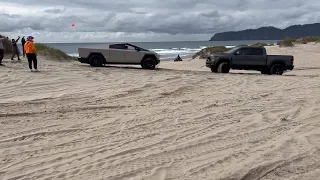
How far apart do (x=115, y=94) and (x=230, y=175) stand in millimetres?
6033

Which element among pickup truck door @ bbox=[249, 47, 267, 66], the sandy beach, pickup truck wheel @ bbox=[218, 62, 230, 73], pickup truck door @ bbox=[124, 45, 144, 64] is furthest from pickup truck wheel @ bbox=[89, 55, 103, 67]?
the sandy beach

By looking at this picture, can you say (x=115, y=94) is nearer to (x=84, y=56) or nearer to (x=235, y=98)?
(x=235, y=98)

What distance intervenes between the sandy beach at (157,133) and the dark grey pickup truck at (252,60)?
7.43 m

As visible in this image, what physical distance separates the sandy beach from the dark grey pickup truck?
24.4 ft

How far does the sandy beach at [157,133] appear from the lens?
4801 millimetres

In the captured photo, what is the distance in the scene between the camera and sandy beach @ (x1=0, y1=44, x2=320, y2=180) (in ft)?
15.8

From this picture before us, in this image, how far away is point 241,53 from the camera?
18.8 metres

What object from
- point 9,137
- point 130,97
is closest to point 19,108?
point 9,137

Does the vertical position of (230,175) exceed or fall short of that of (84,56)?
it falls short

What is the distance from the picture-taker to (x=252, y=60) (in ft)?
61.8

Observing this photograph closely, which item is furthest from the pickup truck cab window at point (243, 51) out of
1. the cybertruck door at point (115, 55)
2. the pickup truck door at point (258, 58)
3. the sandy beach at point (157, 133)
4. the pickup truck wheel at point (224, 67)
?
the sandy beach at point (157, 133)

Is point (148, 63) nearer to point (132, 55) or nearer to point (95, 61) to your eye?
point (132, 55)

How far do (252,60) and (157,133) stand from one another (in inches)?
530

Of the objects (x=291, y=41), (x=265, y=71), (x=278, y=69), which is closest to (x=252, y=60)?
(x=265, y=71)
